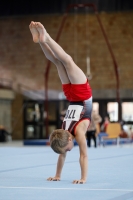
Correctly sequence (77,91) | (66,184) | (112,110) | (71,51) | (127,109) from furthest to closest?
(71,51), (112,110), (127,109), (77,91), (66,184)

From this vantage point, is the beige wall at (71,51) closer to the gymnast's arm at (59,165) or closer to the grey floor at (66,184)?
the grey floor at (66,184)

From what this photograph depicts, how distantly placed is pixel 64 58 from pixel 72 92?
52 centimetres

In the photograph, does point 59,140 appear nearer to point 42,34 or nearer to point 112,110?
point 42,34

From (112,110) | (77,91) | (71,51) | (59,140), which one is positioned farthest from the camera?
(71,51)

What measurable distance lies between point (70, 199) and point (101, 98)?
101 feet

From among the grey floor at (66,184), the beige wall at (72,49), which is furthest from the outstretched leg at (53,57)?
the beige wall at (72,49)

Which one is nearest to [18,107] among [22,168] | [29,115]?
[29,115]

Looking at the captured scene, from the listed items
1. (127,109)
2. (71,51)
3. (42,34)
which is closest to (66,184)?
(42,34)

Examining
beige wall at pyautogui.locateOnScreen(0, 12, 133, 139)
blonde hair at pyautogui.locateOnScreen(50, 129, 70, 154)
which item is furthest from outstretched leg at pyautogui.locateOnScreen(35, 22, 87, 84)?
beige wall at pyautogui.locateOnScreen(0, 12, 133, 139)

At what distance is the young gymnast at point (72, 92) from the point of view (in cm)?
796

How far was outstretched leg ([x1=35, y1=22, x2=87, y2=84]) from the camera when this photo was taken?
7941mm

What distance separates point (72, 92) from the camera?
8203 millimetres

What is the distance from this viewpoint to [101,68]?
122ft

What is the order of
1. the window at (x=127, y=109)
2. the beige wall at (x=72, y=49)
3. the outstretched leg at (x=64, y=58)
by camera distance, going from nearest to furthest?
the outstretched leg at (x=64, y=58) < the window at (x=127, y=109) < the beige wall at (x=72, y=49)
